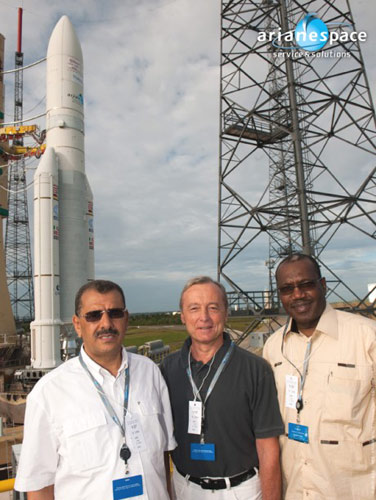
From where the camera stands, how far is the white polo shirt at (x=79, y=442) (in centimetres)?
209

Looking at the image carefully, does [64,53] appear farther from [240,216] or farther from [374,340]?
[374,340]

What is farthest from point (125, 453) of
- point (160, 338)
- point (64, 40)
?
point (160, 338)

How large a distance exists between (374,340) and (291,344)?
59 cm

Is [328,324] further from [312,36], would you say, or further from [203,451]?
[312,36]

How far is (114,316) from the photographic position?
249 centimetres

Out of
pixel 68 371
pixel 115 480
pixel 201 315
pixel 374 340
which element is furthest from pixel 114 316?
pixel 374 340

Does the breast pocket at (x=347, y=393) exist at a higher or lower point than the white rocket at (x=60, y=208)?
lower

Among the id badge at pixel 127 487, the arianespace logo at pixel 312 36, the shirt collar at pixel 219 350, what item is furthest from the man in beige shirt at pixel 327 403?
the arianespace logo at pixel 312 36

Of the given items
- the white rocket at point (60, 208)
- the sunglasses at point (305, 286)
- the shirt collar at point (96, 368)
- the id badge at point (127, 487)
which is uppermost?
the white rocket at point (60, 208)

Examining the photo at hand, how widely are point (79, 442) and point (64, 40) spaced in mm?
19539

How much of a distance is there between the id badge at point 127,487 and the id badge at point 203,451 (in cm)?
49

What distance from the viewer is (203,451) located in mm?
2518

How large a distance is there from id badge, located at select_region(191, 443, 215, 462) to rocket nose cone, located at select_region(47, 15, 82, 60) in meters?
19.1

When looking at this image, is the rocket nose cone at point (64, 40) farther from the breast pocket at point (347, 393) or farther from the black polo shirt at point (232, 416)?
the breast pocket at point (347, 393)
